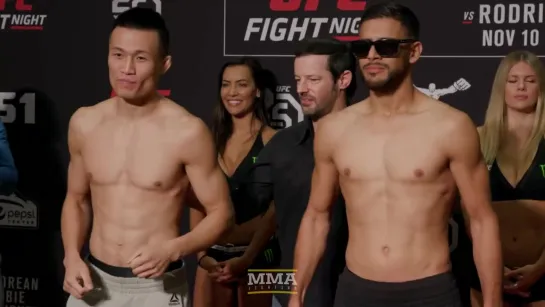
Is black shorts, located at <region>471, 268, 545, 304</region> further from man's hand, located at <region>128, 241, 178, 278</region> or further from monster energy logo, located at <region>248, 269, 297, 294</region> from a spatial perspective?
man's hand, located at <region>128, 241, 178, 278</region>

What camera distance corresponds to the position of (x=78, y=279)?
254 cm

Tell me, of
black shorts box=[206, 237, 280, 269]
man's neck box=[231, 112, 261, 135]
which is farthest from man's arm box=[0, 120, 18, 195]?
man's neck box=[231, 112, 261, 135]

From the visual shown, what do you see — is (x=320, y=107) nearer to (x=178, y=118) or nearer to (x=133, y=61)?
(x=178, y=118)

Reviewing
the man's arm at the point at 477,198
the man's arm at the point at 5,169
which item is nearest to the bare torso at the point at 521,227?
the man's arm at the point at 477,198

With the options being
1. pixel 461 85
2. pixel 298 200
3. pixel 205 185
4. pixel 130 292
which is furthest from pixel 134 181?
pixel 461 85

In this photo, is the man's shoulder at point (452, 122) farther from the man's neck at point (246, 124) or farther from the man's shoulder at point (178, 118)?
the man's neck at point (246, 124)

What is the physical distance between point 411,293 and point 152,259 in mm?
704

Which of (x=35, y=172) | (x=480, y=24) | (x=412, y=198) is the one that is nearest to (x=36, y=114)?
(x=35, y=172)

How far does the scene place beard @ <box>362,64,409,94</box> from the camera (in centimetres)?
250

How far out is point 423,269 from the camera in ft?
8.03

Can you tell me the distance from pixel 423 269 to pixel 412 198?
0.63ft

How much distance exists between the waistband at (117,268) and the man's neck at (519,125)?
1.35 metres

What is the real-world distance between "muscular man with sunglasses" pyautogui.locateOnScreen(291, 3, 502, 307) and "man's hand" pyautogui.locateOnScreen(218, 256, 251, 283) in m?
0.97

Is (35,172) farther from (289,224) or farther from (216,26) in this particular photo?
(289,224)
